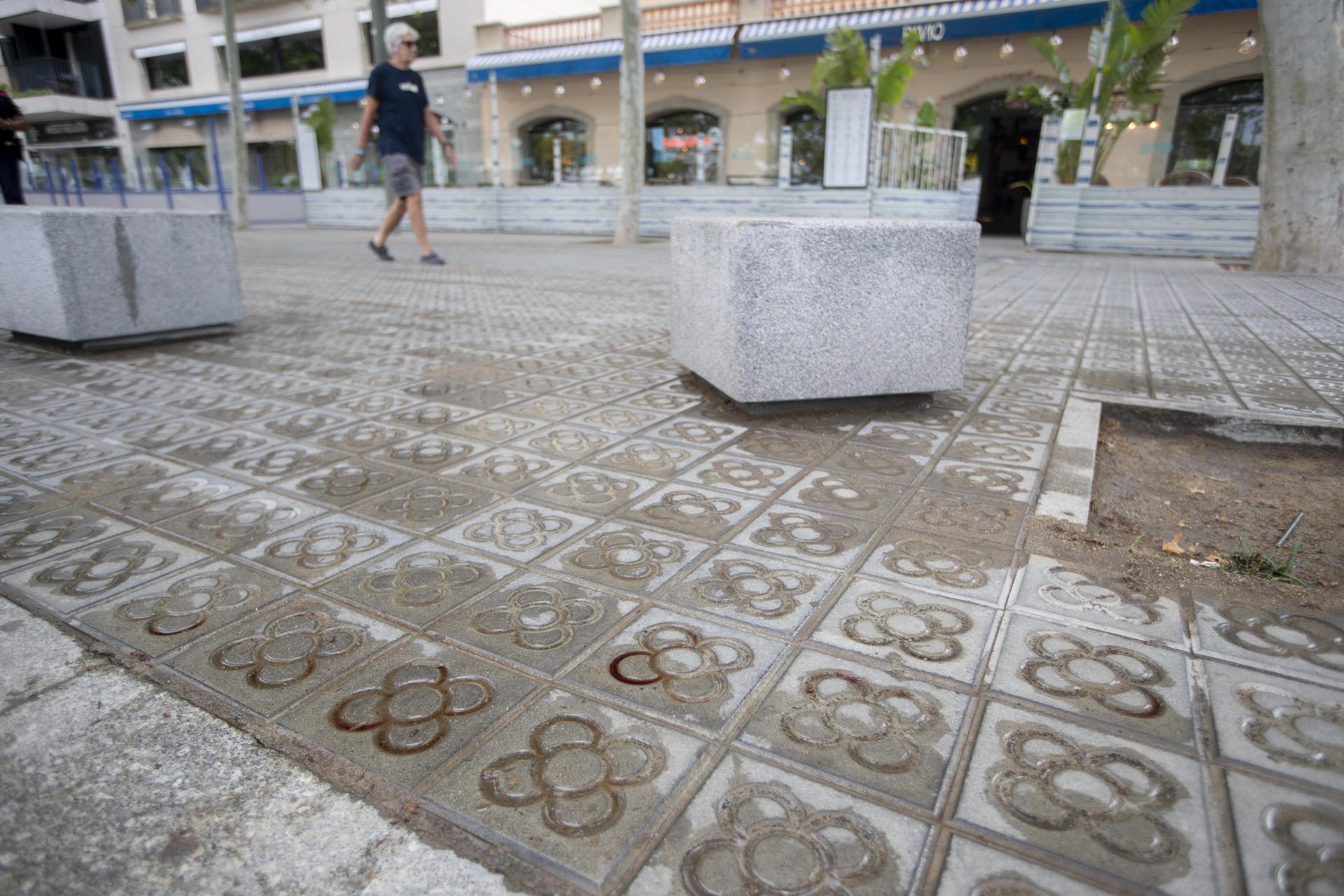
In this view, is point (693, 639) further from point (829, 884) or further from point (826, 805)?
point (829, 884)

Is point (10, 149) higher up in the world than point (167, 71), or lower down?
lower down

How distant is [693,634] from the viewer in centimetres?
173

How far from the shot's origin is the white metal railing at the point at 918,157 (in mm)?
13469

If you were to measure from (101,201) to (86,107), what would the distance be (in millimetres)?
9530

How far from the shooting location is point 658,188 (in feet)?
55.7

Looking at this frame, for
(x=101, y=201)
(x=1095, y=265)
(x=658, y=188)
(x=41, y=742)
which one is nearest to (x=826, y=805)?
(x=41, y=742)

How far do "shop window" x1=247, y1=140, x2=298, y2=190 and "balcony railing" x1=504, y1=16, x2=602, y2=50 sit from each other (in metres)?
9.39

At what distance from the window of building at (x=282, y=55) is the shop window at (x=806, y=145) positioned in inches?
683

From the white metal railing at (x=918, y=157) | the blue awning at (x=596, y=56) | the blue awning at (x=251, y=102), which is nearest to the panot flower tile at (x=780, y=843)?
the white metal railing at (x=918, y=157)

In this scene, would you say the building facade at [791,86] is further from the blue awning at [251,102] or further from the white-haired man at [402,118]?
the white-haired man at [402,118]

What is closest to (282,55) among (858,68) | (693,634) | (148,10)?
(148,10)

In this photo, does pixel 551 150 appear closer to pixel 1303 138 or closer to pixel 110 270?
pixel 1303 138

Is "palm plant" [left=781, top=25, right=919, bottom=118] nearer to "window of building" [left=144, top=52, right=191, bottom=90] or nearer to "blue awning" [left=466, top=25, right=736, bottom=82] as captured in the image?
"blue awning" [left=466, top=25, right=736, bottom=82]

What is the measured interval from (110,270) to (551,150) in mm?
20142
